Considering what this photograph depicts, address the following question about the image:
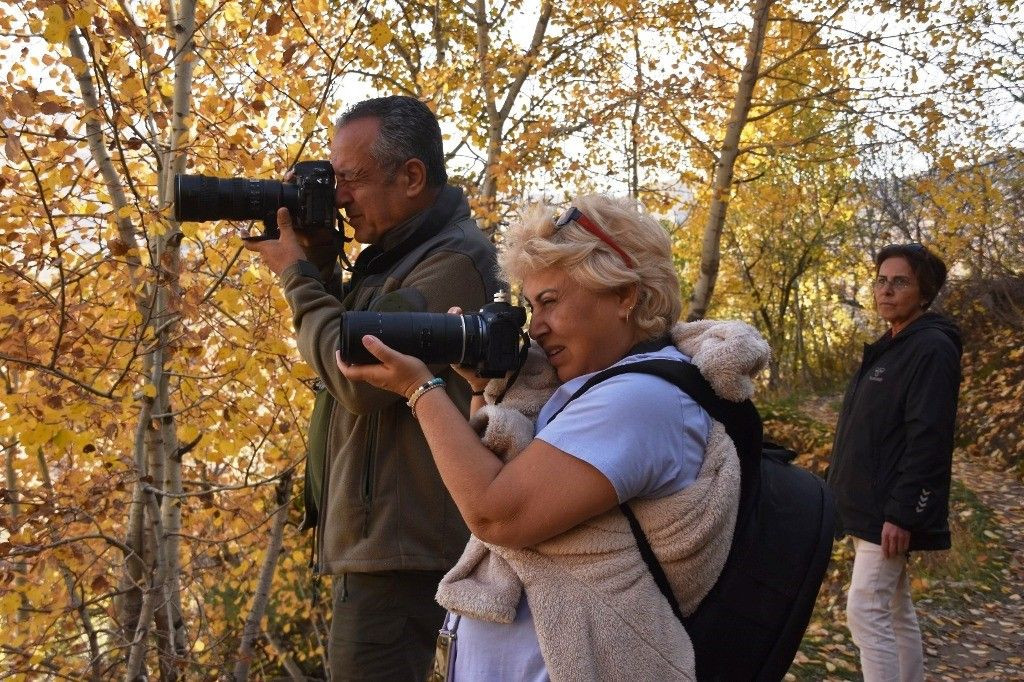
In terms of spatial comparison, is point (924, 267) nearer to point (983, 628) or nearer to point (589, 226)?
point (589, 226)

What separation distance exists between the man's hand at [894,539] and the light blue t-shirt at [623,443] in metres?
2.01

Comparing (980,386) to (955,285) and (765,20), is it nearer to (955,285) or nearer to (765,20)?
(955,285)

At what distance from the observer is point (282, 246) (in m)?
2.27

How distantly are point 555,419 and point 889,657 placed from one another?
2.36m

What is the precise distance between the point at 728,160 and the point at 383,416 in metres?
5.97

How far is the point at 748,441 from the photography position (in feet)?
5.00

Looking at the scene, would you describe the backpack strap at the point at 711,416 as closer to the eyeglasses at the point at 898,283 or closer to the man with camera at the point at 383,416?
the man with camera at the point at 383,416

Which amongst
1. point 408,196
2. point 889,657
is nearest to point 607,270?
point 408,196

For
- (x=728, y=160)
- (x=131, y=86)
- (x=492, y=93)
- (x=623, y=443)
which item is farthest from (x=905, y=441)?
(x=492, y=93)

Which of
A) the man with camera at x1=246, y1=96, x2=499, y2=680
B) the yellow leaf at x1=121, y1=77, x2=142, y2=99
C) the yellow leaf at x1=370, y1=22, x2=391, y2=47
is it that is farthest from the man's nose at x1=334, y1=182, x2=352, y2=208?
the yellow leaf at x1=370, y1=22, x2=391, y2=47

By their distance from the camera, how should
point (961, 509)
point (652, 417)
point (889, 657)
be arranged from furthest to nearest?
point (961, 509) < point (889, 657) < point (652, 417)

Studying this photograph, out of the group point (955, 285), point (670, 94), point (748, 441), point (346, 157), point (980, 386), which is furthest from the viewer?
point (955, 285)

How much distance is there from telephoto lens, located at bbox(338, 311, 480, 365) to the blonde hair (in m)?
0.15

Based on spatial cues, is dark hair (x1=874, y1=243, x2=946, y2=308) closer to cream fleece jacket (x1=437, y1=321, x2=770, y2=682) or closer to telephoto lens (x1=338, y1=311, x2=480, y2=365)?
cream fleece jacket (x1=437, y1=321, x2=770, y2=682)
